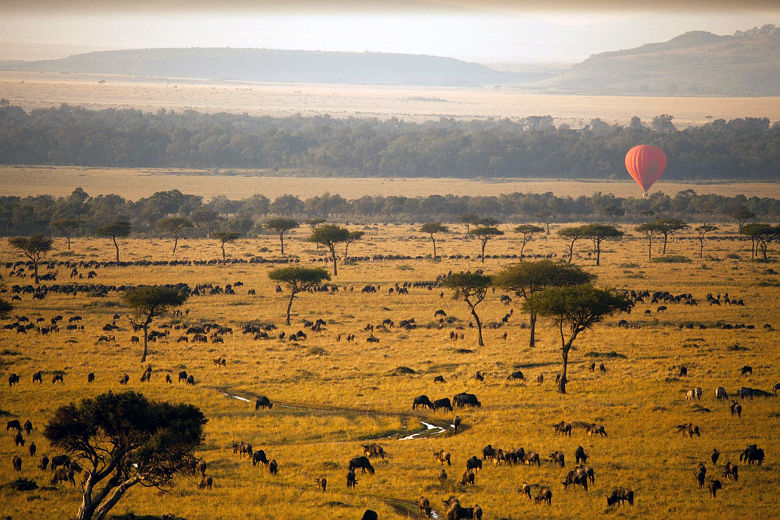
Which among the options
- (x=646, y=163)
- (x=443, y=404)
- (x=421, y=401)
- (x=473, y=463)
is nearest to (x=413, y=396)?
(x=421, y=401)

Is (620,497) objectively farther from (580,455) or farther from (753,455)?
(753,455)

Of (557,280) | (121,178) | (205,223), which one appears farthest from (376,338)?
(121,178)

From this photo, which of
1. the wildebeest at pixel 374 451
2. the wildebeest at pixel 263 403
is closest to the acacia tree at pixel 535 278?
the wildebeest at pixel 263 403

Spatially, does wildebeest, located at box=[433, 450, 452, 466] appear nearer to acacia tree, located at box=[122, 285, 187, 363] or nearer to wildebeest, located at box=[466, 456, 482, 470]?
wildebeest, located at box=[466, 456, 482, 470]

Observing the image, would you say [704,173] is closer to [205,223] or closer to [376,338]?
[205,223]

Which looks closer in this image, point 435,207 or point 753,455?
point 753,455

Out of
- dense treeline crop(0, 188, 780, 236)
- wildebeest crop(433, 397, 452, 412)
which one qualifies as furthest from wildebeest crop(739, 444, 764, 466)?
dense treeline crop(0, 188, 780, 236)
